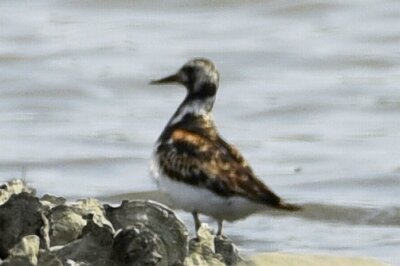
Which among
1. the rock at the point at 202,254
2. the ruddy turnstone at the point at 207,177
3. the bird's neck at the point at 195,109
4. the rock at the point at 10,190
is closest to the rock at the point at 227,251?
the rock at the point at 202,254

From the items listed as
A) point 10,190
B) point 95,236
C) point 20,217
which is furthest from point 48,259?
point 10,190

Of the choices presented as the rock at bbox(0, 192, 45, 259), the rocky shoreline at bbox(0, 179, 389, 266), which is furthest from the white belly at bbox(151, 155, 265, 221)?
the rock at bbox(0, 192, 45, 259)

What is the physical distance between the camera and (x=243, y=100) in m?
11.1

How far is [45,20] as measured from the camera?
1366cm

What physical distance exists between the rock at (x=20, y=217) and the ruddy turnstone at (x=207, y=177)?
169 centimetres

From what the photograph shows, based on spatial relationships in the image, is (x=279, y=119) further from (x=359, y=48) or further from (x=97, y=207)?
(x=97, y=207)

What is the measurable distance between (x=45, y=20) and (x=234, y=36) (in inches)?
64.3

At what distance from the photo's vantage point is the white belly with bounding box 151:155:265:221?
6789mm

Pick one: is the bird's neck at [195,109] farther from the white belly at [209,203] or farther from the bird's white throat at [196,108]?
the white belly at [209,203]

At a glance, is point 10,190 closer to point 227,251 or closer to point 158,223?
point 158,223

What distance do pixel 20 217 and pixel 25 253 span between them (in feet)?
1.25

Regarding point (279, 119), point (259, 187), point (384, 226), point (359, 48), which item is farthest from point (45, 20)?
point (259, 187)

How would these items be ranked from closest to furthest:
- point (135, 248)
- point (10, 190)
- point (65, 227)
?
1. point (135, 248)
2. point (65, 227)
3. point (10, 190)

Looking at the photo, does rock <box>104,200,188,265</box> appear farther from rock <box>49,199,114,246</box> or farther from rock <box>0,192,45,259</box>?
rock <box>0,192,45,259</box>
